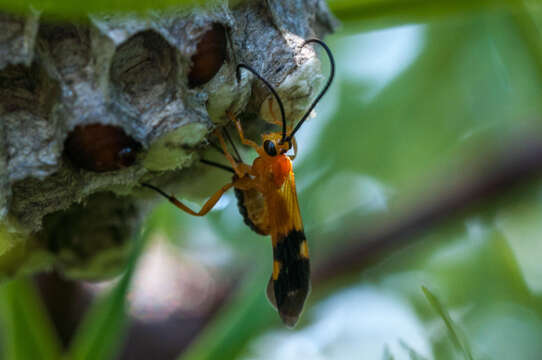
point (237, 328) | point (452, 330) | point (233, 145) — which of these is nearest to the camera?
point (452, 330)

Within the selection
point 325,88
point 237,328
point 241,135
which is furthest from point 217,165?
point 237,328

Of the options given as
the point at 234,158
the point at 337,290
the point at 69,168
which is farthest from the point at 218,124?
the point at 337,290

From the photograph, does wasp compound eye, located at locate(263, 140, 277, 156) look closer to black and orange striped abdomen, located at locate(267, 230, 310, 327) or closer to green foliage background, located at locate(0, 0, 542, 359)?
black and orange striped abdomen, located at locate(267, 230, 310, 327)

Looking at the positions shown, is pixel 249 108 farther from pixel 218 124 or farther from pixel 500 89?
pixel 500 89

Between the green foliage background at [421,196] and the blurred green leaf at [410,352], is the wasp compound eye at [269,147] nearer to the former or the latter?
the green foliage background at [421,196]

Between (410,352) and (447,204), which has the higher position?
(410,352)

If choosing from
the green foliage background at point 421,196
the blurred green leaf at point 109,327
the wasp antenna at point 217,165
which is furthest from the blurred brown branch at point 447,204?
the blurred green leaf at point 109,327

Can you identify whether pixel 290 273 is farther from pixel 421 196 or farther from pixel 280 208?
pixel 421 196

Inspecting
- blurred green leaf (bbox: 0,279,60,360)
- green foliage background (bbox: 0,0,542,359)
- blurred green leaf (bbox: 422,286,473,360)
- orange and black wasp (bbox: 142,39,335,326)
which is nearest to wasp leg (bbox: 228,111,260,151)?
orange and black wasp (bbox: 142,39,335,326)
